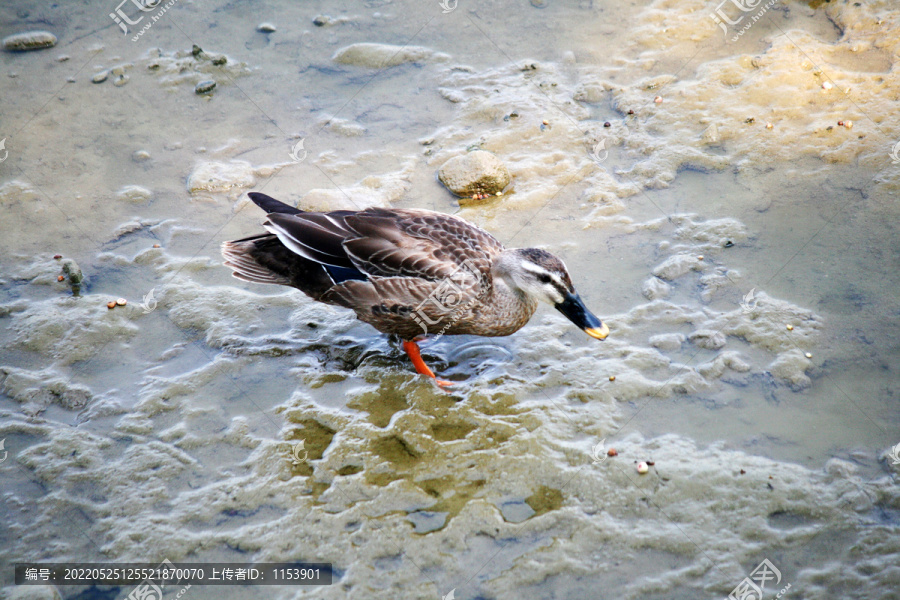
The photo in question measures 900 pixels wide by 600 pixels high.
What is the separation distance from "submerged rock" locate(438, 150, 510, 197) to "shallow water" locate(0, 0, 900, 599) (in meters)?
0.16

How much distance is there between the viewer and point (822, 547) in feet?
11.7

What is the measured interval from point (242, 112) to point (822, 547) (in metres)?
6.51

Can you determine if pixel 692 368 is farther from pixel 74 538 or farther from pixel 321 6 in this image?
pixel 321 6

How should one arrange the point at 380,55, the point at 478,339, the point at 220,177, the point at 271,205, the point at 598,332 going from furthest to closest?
the point at 380,55 < the point at 220,177 < the point at 478,339 < the point at 271,205 < the point at 598,332

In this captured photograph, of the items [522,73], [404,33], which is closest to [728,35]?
[522,73]

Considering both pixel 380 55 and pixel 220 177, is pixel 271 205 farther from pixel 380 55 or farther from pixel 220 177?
pixel 380 55

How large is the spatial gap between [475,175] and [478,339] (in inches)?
66.4

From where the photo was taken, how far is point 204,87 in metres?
7.23

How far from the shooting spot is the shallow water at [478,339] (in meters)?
3.73

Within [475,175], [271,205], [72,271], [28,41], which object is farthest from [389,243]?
[28,41]

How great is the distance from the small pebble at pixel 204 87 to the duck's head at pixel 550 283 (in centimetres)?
460

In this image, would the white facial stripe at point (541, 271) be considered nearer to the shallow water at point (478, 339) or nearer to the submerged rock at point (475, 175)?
the shallow water at point (478, 339)

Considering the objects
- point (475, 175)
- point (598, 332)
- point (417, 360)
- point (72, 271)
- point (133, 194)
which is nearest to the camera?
point (598, 332)

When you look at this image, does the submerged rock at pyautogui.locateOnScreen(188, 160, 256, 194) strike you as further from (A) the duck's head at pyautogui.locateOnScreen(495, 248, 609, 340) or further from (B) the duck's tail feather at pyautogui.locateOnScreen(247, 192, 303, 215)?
(A) the duck's head at pyautogui.locateOnScreen(495, 248, 609, 340)
